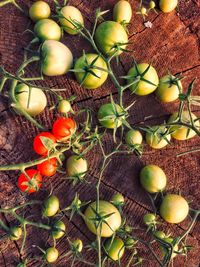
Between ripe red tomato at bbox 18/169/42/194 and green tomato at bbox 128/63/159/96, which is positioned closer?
ripe red tomato at bbox 18/169/42/194


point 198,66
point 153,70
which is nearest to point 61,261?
point 153,70

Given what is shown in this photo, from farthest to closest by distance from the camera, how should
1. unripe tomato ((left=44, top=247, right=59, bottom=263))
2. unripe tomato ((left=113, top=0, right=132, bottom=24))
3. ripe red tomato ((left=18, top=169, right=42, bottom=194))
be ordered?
1. unripe tomato ((left=113, top=0, right=132, bottom=24))
2. unripe tomato ((left=44, top=247, right=59, bottom=263))
3. ripe red tomato ((left=18, top=169, right=42, bottom=194))

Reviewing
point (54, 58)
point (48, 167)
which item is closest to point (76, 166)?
point (48, 167)

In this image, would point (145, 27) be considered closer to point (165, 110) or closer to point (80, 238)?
point (165, 110)

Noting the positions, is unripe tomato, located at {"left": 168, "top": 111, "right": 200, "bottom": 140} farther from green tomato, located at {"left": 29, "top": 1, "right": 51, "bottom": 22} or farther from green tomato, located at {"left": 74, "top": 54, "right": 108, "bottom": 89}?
green tomato, located at {"left": 29, "top": 1, "right": 51, "bottom": 22}

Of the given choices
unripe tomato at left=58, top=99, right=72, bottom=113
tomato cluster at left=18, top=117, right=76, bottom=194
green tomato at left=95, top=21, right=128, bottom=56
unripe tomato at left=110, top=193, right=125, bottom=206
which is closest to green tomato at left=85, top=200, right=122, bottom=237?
unripe tomato at left=110, top=193, right=125, bottom=206

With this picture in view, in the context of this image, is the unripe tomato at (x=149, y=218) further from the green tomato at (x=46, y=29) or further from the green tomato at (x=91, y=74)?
the green tomato at (x=46, y=29)
